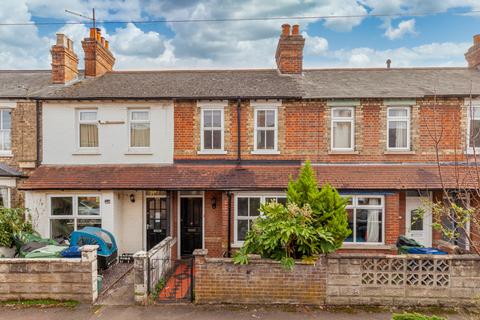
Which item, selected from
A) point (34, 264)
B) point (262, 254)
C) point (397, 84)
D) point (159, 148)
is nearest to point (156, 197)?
point (159, 148)

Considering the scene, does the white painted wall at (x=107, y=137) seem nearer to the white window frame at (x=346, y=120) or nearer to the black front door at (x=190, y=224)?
the black front door at (x=190, y=224)

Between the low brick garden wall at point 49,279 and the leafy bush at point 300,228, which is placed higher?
the leafy bush at point 300,228

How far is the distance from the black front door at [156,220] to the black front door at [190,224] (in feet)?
2.22

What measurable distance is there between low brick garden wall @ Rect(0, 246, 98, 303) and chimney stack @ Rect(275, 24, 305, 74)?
1011 cm

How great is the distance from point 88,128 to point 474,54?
54.1 ft

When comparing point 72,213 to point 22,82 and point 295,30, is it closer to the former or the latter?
point 22,82

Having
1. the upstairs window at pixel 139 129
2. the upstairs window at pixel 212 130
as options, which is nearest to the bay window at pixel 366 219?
the upstairs window at pixel 212 130

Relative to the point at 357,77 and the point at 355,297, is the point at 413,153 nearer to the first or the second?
the point at 357,77

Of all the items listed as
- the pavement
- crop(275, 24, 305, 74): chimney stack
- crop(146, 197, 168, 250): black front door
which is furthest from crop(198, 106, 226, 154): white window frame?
the pavement

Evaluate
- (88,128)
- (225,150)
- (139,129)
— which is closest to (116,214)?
(139,129)

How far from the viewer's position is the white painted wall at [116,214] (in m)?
10.7

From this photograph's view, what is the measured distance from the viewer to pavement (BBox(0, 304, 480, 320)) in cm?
679

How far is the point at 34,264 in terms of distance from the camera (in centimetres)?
745

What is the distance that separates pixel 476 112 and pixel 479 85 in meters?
1.38
